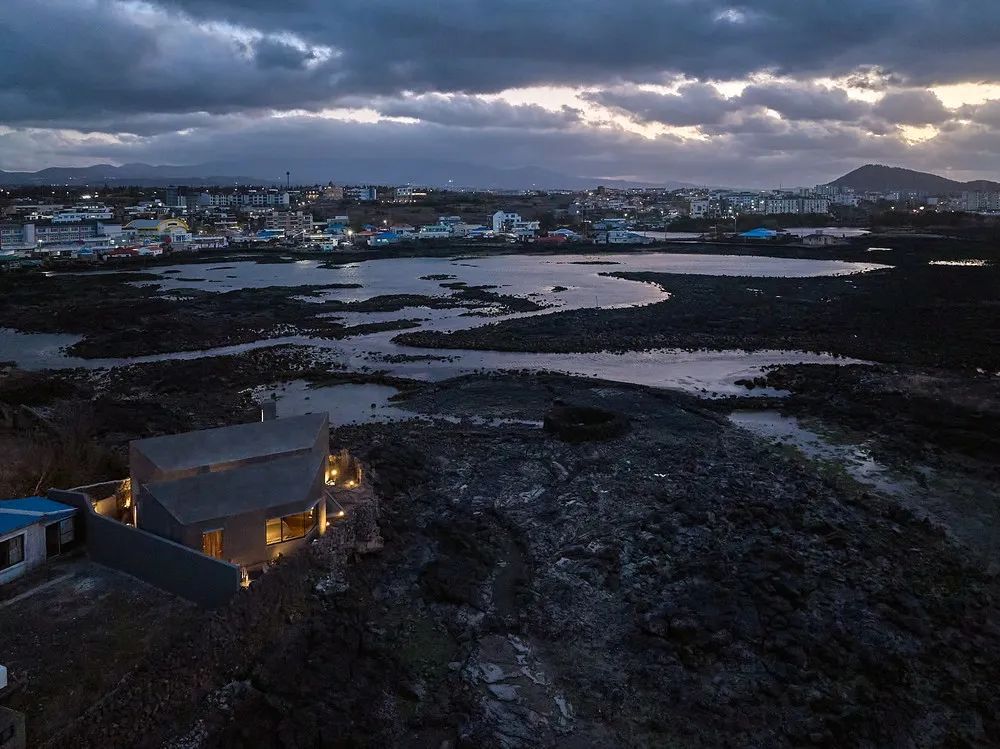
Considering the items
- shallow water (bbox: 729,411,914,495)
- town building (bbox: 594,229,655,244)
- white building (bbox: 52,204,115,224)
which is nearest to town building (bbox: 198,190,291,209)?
white building (bbox: 52,204,115,224)

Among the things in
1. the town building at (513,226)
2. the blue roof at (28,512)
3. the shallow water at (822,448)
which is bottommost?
the shallow water at (822,448)

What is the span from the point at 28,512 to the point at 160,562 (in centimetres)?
174

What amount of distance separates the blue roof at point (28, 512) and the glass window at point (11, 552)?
13cm

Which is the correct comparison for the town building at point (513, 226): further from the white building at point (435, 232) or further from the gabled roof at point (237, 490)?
the gabled roof at point (237, 490)

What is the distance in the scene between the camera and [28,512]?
7.98m

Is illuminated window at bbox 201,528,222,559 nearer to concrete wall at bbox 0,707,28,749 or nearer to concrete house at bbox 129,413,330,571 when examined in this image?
concrete house at bbox 129,413,330,571

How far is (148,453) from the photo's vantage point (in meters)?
8.52

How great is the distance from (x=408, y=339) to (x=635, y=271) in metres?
29.0

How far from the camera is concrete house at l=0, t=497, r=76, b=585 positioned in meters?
7.59

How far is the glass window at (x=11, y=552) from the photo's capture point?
7516 millimetres

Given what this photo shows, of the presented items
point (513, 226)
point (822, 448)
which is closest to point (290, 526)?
point (822, 448)

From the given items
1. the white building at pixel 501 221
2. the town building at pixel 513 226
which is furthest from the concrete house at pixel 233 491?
the white building at pixel 501 221

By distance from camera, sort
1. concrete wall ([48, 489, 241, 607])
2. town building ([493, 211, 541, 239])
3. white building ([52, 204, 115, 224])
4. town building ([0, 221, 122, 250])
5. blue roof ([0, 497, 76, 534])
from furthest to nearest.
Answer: town building ([493, 211, 541, 239]), white building ([52, 204, 115, 224]), town building ([0, 221, 122, 250]), blue roof ([0, 497, 76, 534]), concrete wall ([48, 489, 241, 607])

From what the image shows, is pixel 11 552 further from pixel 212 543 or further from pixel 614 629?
pixel 614 629
